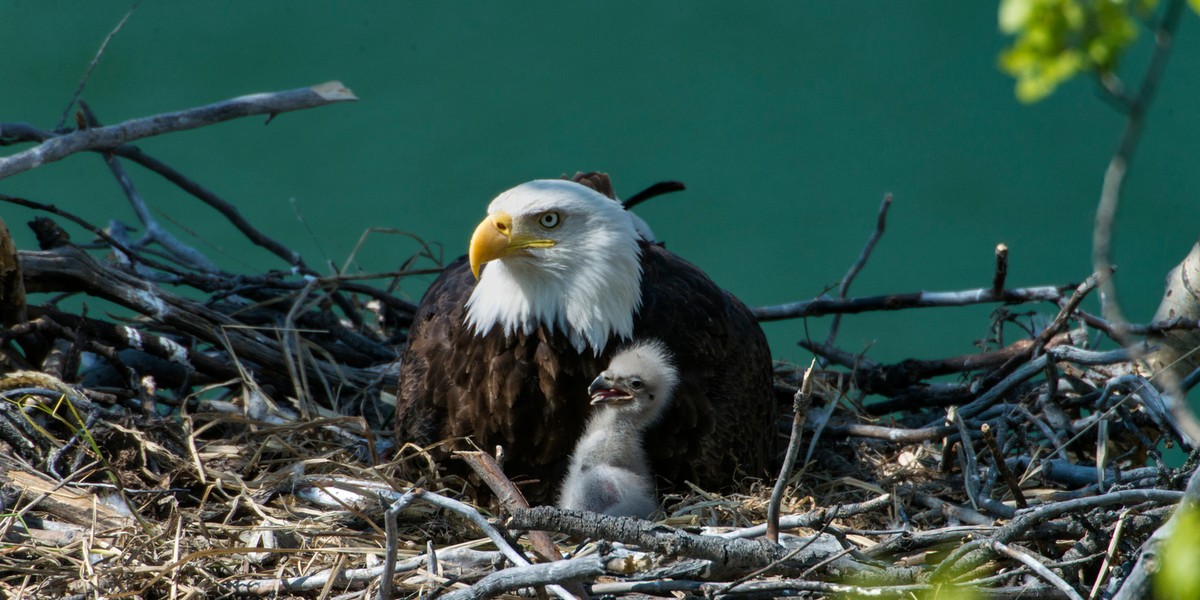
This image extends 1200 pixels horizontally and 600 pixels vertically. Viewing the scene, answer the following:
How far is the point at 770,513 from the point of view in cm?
194

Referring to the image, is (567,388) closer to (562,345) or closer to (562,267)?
(562,345)

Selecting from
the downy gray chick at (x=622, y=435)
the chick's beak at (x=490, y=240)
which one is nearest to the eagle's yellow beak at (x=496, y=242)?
the chick's beak at (x=490, y=240)

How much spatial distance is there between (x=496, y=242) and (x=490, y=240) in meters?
0.02

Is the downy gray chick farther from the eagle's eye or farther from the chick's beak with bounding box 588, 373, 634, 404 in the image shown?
the eagle's eye

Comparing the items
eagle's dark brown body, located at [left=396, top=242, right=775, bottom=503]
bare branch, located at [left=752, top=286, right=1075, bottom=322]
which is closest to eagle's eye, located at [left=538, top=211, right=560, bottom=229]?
eagle's dark brown body, located at [left=396, top=242, right=775, bottom=503]

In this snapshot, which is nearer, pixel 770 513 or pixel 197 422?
pixel 770 513

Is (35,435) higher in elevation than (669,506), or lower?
lower

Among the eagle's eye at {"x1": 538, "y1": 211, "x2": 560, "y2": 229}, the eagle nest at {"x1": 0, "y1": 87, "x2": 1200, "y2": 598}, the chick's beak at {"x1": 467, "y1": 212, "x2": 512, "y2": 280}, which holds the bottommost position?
the eagle nest at {"x1": 0, "y1": 87, "x2": 1200, "y2": 598}

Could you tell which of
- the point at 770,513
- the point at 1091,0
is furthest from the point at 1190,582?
the point at 770,513

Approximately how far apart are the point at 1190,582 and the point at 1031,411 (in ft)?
7.62

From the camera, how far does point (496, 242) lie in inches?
99.0

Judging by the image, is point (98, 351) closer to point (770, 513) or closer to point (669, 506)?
point (669, 506)

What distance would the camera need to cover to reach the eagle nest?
6.53 ft

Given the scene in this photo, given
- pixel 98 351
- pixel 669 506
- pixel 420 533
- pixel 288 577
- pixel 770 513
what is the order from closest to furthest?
pixel 770 513 < pixel 288 577 < pixel 420 533 < pixel 669 506 < pixel 98 351
